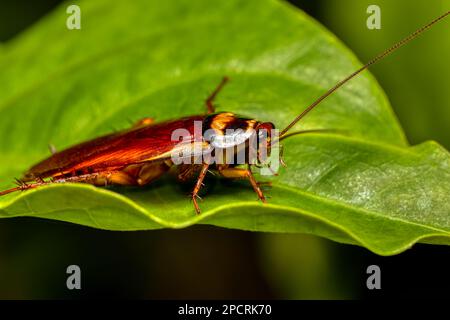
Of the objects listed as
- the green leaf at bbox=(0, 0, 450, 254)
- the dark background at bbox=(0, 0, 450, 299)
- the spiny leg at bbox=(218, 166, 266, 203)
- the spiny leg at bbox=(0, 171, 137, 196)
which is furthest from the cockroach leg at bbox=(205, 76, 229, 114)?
the dark background at bbox=(0, 0, 450, 299)

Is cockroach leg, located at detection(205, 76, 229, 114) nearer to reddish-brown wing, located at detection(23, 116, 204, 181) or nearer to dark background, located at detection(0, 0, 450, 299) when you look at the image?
reddish-brown wing, located at detection(23, 116, 204, 181)

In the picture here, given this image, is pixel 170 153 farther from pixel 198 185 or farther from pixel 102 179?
pixel 102 179

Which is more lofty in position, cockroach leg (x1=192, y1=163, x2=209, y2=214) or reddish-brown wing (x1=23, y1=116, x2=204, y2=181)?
reddish-brown wing (x1=23, y1=116, x2=204, y2=181)

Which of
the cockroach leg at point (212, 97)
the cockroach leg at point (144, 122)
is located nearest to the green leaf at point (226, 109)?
the cockroach leg at point (212, 97)

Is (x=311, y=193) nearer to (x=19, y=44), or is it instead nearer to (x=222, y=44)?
(x=222, y=44)

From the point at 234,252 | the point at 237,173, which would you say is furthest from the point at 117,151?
the point at 234,252

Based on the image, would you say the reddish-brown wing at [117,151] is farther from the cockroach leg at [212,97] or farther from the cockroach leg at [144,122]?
the cockroach leg at [212,97]
